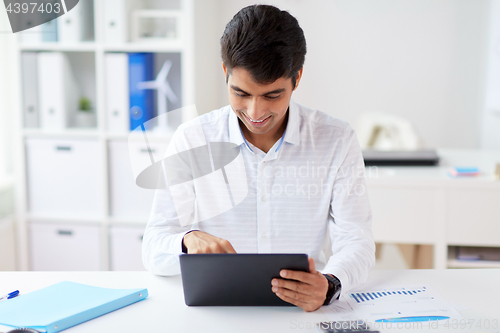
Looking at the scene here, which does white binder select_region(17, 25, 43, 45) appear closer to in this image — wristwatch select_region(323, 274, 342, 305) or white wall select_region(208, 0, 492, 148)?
white wall select_region(208, 0, 492, 148)

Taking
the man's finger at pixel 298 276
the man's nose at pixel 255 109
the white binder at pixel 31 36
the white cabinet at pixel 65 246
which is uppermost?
the white binder at pixel 31 36

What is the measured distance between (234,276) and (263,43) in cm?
52

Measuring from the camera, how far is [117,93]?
2.28 meters

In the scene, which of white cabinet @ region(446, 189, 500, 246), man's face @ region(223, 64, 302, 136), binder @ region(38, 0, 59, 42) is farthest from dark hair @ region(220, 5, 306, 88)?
binder @ region(38, 0, 59, 42)

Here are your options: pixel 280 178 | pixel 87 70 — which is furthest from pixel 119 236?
pixel 280 178

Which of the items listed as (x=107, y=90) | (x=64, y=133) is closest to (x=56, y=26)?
(x=107, y=90)

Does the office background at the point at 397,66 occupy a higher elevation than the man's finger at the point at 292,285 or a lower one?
higher

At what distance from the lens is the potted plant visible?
245cm

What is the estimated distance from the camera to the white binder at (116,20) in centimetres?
221

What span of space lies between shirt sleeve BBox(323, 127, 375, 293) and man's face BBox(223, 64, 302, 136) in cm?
27

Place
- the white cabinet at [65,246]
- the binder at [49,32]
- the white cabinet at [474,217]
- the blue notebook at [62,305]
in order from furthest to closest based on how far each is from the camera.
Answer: the white cabinet at [65,246]
the binder at [49,32]
the white cabinet at [474,217]
the blue notebook at [62,305]

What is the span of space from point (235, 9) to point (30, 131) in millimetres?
1279

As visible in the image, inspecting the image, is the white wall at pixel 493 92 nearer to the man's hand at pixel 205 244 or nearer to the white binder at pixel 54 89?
Answer: the man's hand at pixel 205 244

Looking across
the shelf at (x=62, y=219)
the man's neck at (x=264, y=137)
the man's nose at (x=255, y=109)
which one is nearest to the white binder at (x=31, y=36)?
the shelf at (x=62, y=219)
